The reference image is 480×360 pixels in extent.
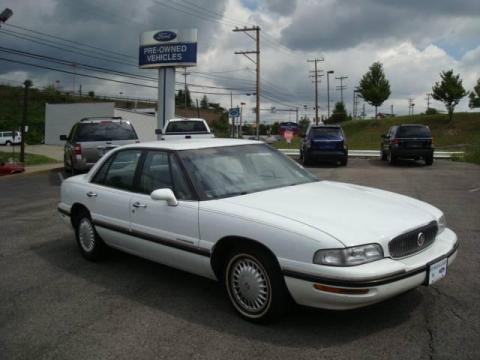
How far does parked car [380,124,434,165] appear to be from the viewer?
19.7 metres

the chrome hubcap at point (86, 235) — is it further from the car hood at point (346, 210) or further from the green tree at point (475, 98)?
the green tree at point (475, 98)

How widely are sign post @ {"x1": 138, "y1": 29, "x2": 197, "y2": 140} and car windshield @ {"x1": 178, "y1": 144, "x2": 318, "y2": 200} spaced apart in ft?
83.1

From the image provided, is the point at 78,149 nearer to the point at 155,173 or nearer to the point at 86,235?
the point at 86,235

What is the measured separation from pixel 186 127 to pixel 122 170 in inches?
509

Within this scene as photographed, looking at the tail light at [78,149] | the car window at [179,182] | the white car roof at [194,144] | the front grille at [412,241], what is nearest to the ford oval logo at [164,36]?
the tail light at [78,149]

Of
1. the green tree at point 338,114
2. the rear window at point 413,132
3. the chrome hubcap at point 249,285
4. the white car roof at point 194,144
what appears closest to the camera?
the chrome hubcap at point 249,285

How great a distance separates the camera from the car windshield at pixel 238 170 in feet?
14.6

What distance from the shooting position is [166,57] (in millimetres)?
30719

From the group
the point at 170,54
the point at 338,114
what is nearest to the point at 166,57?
the point at 170,54

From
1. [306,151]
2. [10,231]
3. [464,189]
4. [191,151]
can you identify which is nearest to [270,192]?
[191,151]

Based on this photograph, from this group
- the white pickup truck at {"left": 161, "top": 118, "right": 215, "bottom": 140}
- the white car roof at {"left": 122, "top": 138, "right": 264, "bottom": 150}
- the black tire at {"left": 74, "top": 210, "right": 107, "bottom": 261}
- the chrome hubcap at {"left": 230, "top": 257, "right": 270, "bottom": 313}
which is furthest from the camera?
the white pickup truck at {"left": 161, "top": 118, "right": 215, "bottom": 140}

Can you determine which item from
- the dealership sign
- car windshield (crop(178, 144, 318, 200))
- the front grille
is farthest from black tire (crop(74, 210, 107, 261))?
the dealership sign

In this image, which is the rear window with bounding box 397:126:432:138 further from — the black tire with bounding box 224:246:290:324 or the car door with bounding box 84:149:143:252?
the black tire with bounding box 224:246:290:324

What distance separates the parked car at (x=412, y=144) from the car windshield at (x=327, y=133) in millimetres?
2308
